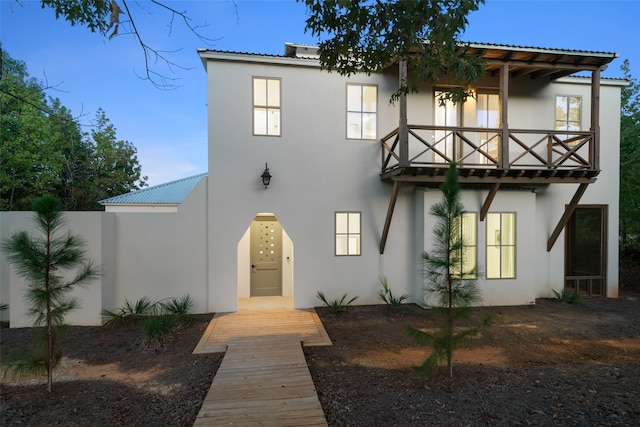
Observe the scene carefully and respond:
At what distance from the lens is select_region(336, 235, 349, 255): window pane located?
7453 millimetres

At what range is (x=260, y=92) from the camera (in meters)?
7.12

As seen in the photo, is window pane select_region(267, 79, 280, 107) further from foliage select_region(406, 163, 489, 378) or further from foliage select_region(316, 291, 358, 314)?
foliage select_region(406, 163, 489, 378)

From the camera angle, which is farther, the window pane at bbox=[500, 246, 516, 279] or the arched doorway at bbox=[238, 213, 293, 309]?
the arched doorway at bbox=[238, 213, 293, 309]

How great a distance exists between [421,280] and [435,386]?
374 cm

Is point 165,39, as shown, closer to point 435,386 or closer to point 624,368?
point 435,386

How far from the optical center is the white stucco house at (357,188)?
6777 millimetres

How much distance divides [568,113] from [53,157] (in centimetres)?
2045

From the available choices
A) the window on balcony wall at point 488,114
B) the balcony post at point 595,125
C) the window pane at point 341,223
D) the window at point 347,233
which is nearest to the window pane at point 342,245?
the window at point 347,233

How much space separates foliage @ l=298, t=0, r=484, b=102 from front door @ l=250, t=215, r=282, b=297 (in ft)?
16.0

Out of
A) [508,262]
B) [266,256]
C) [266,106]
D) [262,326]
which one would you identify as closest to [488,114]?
[508,262]

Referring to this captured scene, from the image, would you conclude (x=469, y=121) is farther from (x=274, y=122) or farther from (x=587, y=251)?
(x=587, y=251)

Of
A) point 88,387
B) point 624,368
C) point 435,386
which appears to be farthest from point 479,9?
point 88,387

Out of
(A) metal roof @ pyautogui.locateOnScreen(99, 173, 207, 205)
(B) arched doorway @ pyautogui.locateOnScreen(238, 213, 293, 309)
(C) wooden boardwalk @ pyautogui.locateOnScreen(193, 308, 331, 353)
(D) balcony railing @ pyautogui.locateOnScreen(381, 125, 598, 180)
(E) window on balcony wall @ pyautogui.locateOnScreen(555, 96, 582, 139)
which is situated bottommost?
(C) wooden boardwalk @ pyautogui.locateOnScreen(193, 308, 331, 353)

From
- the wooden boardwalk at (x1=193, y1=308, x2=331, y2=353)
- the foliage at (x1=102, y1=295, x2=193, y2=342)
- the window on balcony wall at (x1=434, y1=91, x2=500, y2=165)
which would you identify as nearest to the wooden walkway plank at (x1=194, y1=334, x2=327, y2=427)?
the wooden boardwalk at (x1=193, y1=308, x2=331, y2=353)
